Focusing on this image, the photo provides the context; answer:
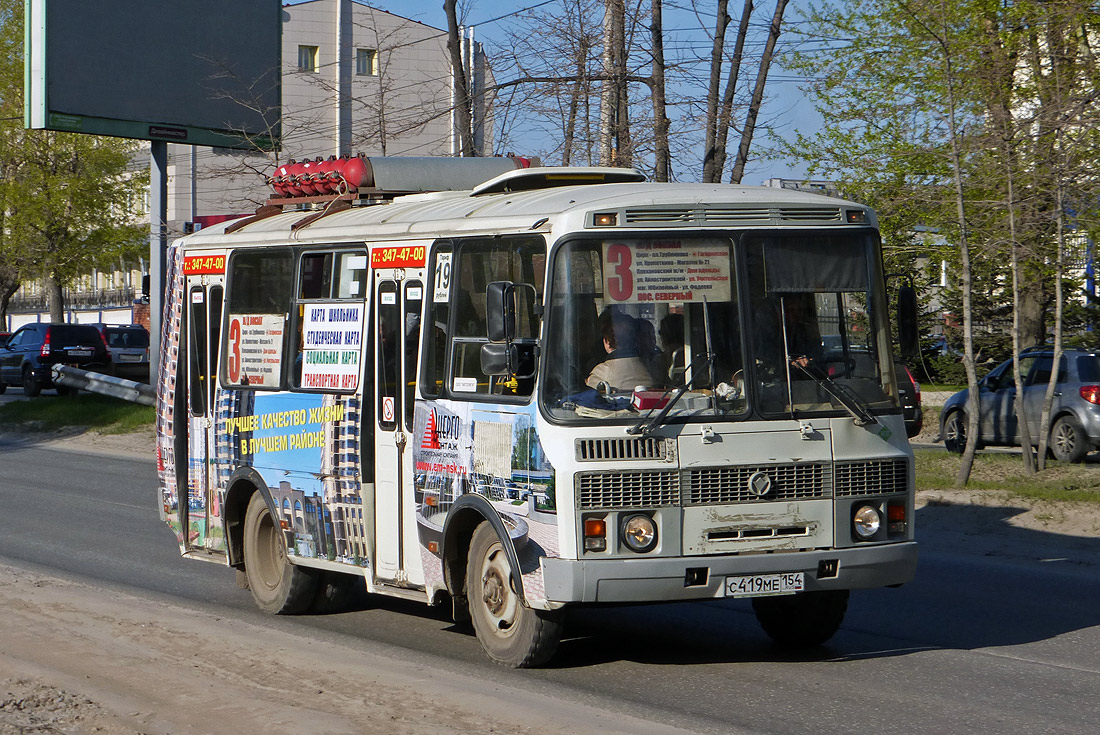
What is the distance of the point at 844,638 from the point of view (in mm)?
8859

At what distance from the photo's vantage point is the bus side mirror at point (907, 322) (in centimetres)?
819

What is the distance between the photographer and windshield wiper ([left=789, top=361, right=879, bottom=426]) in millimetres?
7680

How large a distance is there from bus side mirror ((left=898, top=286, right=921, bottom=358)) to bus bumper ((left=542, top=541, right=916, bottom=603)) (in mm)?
1206

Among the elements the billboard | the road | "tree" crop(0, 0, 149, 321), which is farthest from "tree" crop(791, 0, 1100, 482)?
"tree" crop(0, 0, 149, 321)

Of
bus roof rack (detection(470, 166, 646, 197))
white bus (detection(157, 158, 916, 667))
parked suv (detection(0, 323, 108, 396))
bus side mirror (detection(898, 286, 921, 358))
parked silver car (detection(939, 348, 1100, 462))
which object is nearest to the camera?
white bus (detection(157, 158, 916, 667))

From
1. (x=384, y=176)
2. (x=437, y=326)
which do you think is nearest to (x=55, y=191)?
(x=384, y=176)

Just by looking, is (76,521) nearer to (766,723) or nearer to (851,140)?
(766,723)

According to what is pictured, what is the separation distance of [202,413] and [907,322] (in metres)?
5.25

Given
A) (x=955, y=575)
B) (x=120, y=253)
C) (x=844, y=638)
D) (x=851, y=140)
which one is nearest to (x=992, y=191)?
(x=851, y=140)

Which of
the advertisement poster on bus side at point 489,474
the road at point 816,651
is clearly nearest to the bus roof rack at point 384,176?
the advertisement poster on bus side at point 489,474

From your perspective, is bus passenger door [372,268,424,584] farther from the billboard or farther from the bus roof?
the billboard

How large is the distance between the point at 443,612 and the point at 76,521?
660cm

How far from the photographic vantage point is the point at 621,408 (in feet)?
24.3

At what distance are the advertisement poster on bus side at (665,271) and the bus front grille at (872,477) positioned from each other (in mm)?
1096
